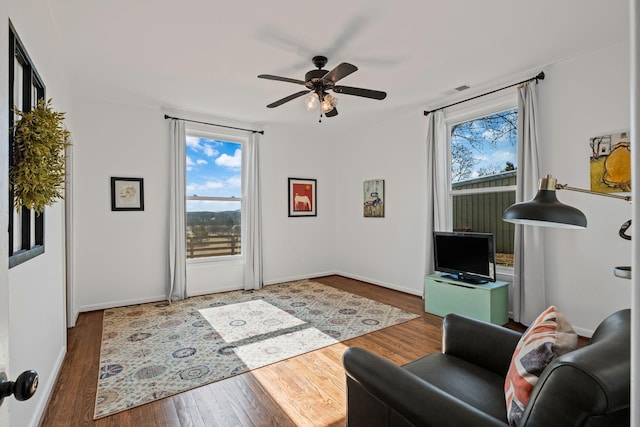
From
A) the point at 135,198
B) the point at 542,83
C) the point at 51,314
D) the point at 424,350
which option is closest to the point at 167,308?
the point at 135,198

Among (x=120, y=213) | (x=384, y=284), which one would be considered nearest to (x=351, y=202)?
(x=384, y=284)

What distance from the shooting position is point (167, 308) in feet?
14.2

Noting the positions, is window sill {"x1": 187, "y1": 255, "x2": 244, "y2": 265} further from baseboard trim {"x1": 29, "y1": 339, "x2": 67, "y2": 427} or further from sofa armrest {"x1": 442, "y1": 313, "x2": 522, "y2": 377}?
sofa armrest {"x1": 442, "y1": 313, "x2": 522, "y2": 377}

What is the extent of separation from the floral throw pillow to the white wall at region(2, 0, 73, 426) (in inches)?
86.6

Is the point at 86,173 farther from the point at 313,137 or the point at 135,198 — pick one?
the point at 313,137

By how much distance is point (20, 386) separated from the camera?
2.26ft

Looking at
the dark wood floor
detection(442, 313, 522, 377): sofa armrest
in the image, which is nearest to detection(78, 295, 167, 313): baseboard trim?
the dark wood floor

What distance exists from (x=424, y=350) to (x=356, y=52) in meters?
2.81

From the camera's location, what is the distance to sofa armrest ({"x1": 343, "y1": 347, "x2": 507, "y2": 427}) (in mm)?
1104

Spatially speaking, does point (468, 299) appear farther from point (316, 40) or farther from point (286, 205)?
point (286, 205)

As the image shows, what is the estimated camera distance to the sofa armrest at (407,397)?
1104mm

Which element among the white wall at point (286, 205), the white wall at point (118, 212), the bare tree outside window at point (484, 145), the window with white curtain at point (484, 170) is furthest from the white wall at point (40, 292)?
the bare tree outside window at point (484, 145)

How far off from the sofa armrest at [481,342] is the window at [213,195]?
4.06m

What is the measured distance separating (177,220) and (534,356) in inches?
176
